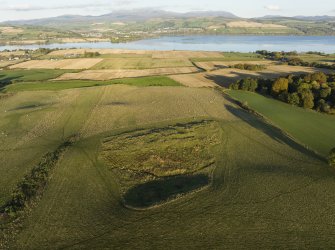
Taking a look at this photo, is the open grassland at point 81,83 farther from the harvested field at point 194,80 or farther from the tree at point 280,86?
the tree at point 280,86

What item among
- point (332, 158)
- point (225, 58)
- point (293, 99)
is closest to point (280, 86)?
point (293, 99)

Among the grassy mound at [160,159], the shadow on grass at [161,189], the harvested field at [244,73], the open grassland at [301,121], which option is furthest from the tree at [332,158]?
the harvested field at [244,73]

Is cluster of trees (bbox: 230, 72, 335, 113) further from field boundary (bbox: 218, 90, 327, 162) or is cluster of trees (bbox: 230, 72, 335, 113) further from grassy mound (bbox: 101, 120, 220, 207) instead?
grassy mound (bbox: 101, 120, 220, 207)

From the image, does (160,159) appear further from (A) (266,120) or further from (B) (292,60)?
(B) (292,60)

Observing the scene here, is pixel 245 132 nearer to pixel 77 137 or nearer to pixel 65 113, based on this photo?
pixel 77 137

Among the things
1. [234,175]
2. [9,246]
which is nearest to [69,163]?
[9,246]

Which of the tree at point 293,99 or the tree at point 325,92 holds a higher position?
the tree at point 325,92

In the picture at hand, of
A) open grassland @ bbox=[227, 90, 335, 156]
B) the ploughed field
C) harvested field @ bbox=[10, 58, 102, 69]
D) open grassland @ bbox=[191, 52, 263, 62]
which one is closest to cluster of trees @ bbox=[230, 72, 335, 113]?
open grassland @ bbox=[227, 90, 335, 156]

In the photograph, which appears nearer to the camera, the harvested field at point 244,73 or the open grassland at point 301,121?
the open grassland at point 301,121
